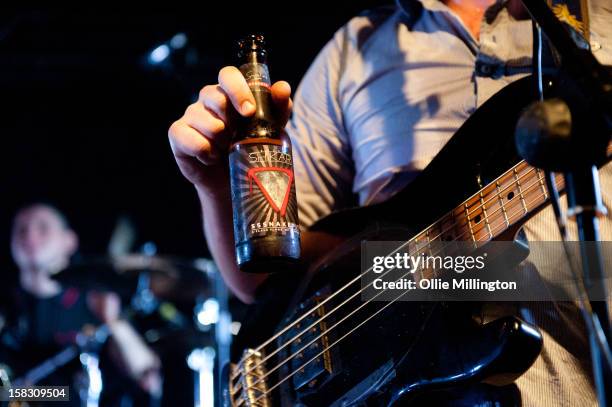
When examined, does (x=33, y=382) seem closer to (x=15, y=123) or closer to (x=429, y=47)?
(x=15, y=123)

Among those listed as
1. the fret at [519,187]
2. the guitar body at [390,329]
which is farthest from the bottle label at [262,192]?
the fret at [519,187]

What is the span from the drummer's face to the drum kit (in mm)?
707

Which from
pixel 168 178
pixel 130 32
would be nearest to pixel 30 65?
pixel 130 32

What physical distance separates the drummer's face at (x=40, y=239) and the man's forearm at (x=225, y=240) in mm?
3506

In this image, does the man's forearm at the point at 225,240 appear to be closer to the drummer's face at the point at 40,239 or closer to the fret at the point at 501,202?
the fret at the point at 501,202

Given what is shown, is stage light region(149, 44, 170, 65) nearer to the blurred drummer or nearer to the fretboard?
the blurred drummer

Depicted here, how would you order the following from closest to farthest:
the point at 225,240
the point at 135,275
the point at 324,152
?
the point at 225,240 < the point at 324,152 < the point at 135,275

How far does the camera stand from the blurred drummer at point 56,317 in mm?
4055

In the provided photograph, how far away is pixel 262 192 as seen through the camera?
1039 millimetres

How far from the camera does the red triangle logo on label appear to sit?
3.40 feet

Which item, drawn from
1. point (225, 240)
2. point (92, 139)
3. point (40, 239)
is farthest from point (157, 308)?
point (225, 240)

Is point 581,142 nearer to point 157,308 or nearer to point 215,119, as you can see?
point 215,119

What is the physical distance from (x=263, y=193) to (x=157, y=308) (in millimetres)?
3472

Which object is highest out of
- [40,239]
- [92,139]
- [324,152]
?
[92,139]
